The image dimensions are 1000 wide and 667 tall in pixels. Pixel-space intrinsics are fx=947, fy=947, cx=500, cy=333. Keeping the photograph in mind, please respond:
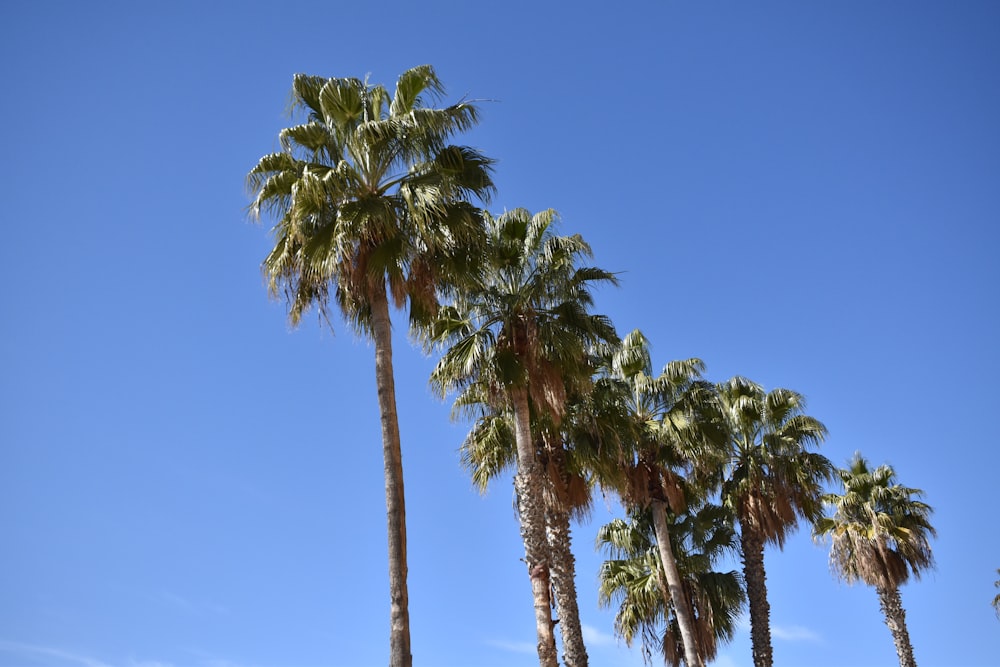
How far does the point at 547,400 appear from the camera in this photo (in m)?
19.9

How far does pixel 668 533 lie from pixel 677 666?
11.9 ft

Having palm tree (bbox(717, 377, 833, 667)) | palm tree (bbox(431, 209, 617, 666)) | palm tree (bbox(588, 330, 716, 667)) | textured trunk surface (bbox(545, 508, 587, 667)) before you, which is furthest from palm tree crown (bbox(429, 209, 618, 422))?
palm tree (bbox(717, 377, 833, 667))

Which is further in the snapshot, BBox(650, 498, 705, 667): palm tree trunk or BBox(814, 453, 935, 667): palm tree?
BBox(814, 453, 935, 667): palm tree

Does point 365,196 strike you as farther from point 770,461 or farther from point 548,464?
point 770,461

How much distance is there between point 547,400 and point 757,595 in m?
11.4

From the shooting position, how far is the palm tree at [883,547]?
30766 millimetres

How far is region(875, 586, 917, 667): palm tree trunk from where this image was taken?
31312 millimetres

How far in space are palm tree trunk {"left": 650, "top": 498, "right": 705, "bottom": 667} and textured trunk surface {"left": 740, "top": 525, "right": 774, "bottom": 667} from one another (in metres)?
2.08

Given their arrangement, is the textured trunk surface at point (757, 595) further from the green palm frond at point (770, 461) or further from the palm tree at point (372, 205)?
the palm tree at point (372, 205)

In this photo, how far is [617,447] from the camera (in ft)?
72.3

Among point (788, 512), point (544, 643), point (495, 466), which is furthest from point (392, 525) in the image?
point (788, 512)

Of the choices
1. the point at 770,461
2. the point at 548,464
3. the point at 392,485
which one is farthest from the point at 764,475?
the point at 392,485

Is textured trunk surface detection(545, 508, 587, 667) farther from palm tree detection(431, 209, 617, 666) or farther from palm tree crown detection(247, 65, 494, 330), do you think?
palm tree crown detection(247, 65, 494, 330)

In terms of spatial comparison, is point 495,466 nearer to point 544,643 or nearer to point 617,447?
point 617,447
